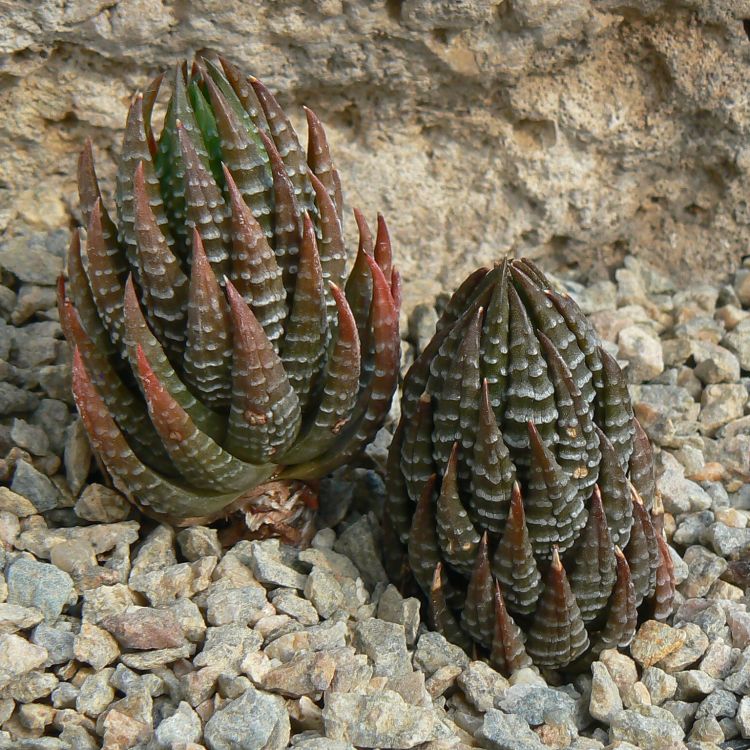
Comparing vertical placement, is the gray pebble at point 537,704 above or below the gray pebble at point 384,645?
above

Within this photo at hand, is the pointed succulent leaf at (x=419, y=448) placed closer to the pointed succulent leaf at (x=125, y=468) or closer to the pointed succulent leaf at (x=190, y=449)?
the pointed succulent leaf at (x=190, y=449)

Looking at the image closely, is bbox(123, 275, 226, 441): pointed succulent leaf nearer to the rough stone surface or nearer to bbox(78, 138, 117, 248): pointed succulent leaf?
bbox(78, 138, 117, 248): pointed succulent leaf

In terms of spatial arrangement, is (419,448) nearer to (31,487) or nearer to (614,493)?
(614,493)

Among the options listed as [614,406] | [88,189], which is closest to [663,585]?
[614,406]

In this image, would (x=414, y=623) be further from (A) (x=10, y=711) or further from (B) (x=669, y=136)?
(B) (x=669, y=136)

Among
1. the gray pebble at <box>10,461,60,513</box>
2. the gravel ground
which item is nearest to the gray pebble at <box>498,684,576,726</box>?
the gravel ground

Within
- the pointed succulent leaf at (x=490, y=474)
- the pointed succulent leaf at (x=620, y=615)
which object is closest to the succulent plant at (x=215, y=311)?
the pointed succulent leaf at (x=490, y=474)
